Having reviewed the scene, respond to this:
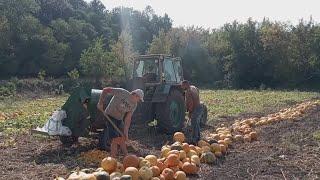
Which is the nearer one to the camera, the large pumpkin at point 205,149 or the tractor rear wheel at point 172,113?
the large pumpkin at point 205,149

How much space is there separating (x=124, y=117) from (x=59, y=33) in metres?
44.7

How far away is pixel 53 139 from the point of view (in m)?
11.0

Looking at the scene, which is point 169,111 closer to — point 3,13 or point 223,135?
point 223,135

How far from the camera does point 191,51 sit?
49.3m

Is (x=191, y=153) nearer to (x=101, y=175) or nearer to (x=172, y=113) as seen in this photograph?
(x=101, y=175)

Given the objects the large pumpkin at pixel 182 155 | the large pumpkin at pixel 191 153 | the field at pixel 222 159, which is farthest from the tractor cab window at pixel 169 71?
the large pumpkin at pixel 182 155

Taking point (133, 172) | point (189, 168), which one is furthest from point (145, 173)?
point (189, 168)

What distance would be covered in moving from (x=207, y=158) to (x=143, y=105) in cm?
379

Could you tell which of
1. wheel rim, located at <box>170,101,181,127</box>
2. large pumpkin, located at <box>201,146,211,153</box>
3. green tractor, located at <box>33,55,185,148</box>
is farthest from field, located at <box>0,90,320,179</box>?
wheel rim, located at <box>170,101,181,127</box>

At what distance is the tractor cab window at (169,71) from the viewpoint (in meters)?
13.0

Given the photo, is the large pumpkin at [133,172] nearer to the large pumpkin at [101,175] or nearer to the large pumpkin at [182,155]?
the large pumpkin at [101,175]

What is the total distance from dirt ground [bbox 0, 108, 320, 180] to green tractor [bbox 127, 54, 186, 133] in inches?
21.1

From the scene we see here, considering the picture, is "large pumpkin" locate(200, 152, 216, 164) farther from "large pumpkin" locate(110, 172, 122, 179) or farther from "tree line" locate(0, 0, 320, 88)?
"tree line" locate(0, 0, 320, 88)

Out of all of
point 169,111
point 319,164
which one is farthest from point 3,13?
point 319,164
